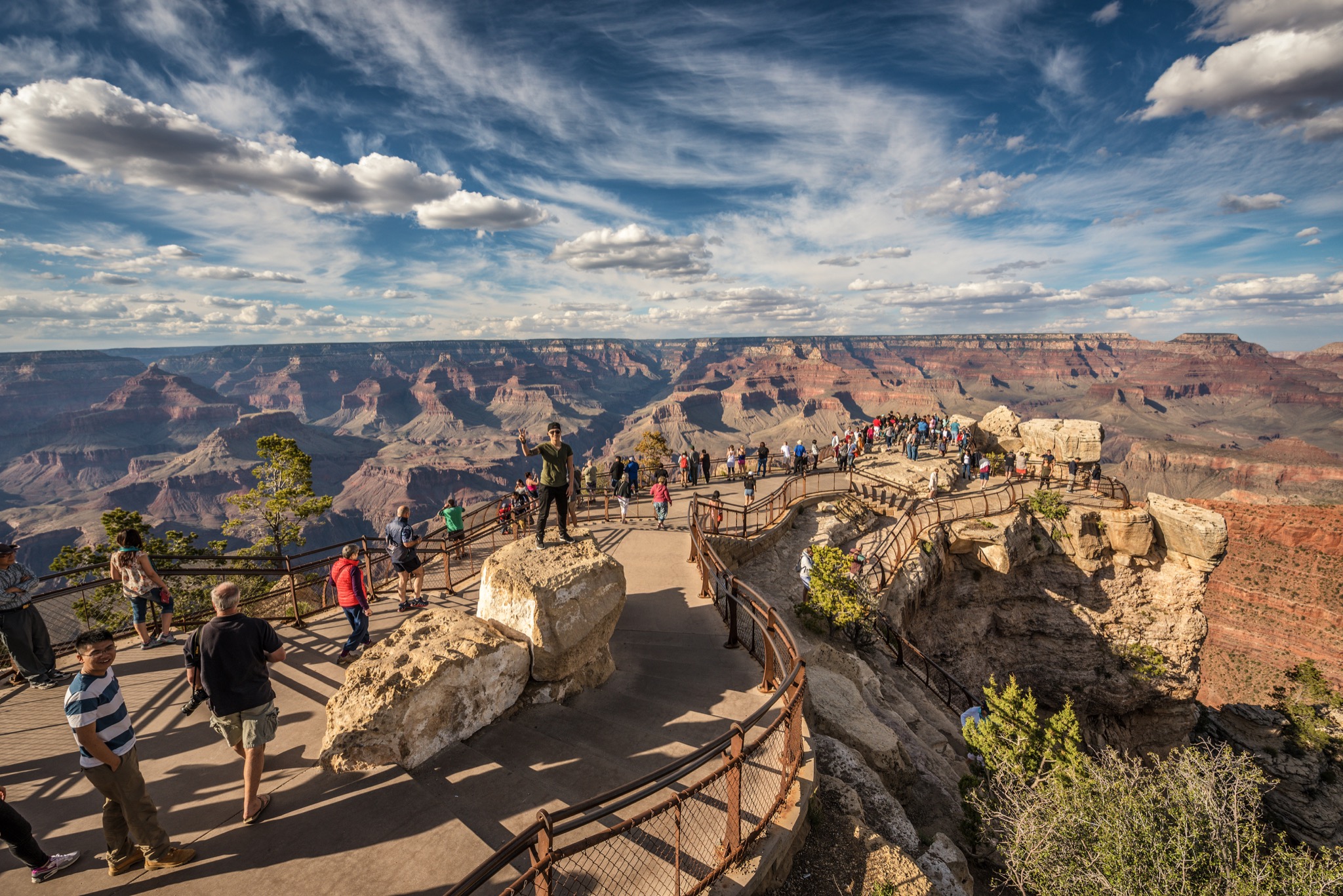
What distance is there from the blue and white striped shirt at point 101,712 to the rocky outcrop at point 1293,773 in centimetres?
3030

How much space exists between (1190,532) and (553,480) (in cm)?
2505

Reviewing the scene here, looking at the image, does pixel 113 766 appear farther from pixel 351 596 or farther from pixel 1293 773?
pixel 1293 773

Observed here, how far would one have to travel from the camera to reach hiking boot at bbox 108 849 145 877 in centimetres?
382

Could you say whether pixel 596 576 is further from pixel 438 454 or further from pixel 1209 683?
pixel 438 454

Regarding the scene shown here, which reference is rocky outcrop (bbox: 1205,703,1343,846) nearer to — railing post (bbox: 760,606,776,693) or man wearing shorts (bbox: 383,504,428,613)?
railing post (bbox: 760,606,776,693)

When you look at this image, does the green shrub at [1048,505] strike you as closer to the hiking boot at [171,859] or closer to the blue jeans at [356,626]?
the blue jeans at [356,626]

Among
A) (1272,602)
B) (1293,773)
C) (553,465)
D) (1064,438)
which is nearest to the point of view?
(553,465)

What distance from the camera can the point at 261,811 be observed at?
4453 mm

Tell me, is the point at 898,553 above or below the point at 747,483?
below

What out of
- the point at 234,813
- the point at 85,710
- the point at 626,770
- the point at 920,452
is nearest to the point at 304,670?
the point at 234,813

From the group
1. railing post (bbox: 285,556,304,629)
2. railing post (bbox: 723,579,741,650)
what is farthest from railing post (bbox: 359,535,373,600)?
railing post (bbox: 723,579,741,650)

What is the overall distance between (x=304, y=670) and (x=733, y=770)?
6.51 m

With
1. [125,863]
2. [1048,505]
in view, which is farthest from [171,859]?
[1048,505]

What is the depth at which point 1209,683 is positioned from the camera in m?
33.2
